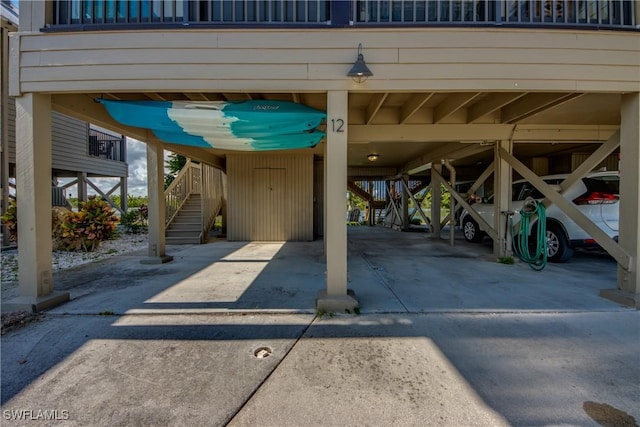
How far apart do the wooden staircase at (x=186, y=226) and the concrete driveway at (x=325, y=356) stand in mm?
3642

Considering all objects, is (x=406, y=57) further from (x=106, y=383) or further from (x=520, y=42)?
(x=106, y=383)

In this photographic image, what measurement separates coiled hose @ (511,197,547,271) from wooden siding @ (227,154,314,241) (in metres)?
4.79

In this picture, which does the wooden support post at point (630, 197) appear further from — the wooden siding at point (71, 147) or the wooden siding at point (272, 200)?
the wooden siding at point (71, 147)

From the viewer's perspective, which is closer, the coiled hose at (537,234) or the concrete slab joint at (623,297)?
the concrete slab joint at (623,297)

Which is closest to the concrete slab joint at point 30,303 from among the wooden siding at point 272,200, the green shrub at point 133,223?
the wooden siding at point 272,200

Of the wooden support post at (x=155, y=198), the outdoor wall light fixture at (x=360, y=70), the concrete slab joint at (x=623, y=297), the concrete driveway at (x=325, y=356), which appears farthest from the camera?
the wooden support post at (x=155, y=198)

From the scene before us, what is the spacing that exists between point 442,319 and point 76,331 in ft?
10.6

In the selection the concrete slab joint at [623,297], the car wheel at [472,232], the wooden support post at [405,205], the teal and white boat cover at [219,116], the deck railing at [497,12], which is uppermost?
the deck railing at [497,12]

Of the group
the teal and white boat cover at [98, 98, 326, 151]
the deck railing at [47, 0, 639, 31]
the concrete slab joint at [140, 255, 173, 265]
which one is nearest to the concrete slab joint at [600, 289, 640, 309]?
the deck railing at [47, 0, 639, 31]

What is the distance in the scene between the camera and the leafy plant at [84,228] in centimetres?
600

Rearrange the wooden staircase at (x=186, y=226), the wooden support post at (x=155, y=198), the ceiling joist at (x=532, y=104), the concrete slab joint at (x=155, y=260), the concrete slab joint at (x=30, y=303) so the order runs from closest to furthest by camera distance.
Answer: the concrete slab joint at (x=30, y=303)
the ceiling joist at (x=532, y=104)
the concrete slab joint at (x=155, y=260)
the wooden support post at (x=155, y=198)
the wooden staircase at (x=186, y=226)

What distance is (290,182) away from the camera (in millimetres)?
7875

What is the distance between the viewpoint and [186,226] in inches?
308

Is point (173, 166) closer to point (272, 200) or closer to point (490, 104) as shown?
point (272, 200)
